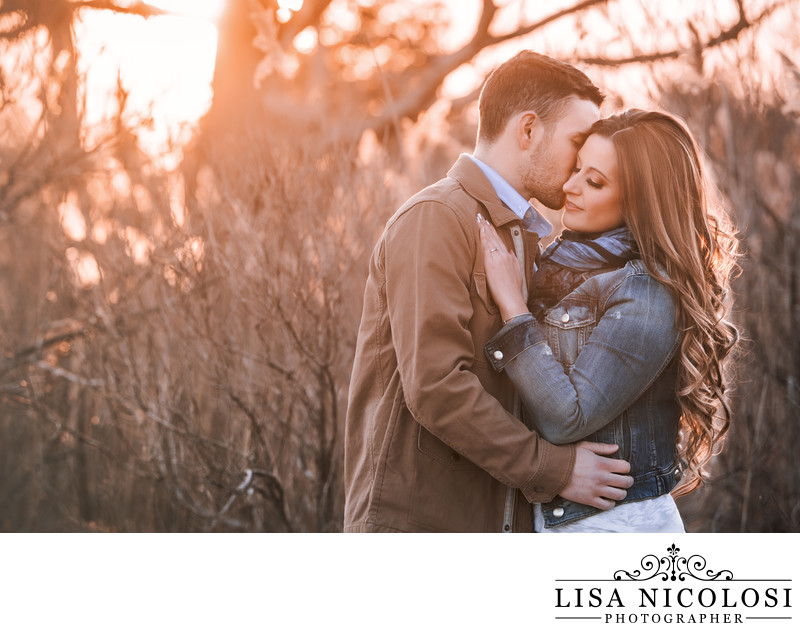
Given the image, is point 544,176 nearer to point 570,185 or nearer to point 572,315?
point 570,185

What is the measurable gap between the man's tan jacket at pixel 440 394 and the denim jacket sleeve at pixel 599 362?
0.08 metres

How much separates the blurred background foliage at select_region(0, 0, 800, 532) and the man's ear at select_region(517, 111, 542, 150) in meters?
1.80

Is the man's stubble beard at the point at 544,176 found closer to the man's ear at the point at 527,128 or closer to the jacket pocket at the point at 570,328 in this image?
the man's ear at the point at 527,128

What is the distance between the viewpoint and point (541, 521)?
2154 millimetres

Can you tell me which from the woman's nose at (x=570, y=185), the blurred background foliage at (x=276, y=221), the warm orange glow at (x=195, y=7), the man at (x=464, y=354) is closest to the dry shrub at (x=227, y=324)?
the blurred background foliage at (x=276, y=221)

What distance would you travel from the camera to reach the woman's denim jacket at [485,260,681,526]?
197 cm

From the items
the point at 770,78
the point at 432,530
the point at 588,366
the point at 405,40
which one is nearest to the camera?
the point at 588,366

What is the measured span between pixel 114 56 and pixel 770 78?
360cm

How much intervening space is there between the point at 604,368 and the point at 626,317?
0.47ft

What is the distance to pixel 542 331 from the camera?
2.04 metres
